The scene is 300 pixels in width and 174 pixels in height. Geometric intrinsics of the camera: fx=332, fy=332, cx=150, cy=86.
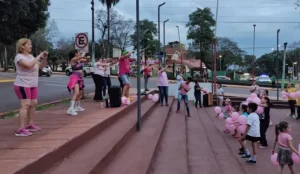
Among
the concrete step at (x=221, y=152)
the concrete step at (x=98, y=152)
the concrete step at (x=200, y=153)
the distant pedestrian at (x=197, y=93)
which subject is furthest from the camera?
the distant pedestrian at (x=197, y=93)

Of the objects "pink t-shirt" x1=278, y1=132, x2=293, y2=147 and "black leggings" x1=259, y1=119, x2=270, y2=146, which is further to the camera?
"black leggings" x1=259, y1=119, x2=270, y2=146

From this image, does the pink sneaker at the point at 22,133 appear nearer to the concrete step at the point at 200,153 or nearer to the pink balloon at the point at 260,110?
the concrete step at the point at 200,153

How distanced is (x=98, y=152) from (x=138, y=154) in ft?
3.15

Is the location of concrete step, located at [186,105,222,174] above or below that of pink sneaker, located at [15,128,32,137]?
below

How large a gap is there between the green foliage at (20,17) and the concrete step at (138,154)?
60.1 ft

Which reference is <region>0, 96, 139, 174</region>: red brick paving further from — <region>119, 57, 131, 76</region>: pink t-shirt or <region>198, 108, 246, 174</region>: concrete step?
<region>119, 57, 131, 76</region>: pink t-shirt

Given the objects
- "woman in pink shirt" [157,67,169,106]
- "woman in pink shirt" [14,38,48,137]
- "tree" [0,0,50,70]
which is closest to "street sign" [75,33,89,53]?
"woman in pink shirt" [157,67,169,106]

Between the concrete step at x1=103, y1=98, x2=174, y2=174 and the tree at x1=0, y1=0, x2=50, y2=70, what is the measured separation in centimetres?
1830

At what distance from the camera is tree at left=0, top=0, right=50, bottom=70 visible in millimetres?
22836

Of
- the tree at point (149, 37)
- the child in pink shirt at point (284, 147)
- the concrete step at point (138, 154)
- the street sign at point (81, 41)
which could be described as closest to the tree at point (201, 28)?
the tree at point (149, 37)

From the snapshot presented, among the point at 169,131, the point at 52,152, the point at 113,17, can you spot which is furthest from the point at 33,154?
the point at 113,17

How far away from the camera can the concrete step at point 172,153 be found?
574 centimetres

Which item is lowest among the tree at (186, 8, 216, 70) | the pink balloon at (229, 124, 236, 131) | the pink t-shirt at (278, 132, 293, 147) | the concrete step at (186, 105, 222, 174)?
the concrete step at (186, 105, 222, 174)

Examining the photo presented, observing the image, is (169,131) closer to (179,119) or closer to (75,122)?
(179,119)
